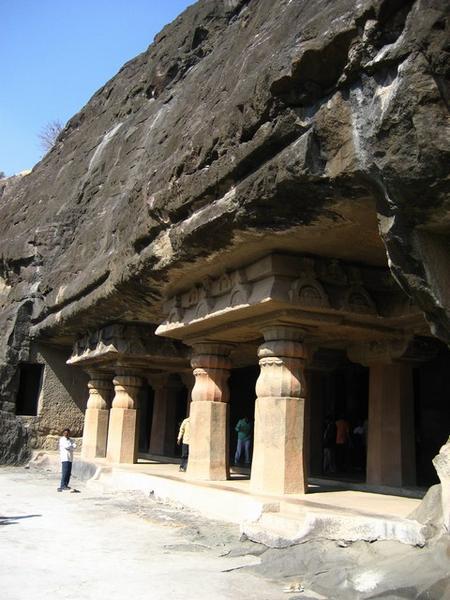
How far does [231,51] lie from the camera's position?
22.1ft

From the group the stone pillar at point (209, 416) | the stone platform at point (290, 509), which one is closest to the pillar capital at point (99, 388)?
the stone platform at point (290, 509)

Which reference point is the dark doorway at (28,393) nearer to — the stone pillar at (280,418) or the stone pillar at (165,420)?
the stone pillar at (165,420)

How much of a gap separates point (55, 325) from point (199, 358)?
4330 millimetres

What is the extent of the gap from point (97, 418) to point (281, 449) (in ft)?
21.5

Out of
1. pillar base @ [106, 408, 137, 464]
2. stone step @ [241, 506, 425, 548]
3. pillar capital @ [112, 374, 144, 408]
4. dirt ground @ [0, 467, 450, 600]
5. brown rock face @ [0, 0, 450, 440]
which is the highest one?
brown rock face @ [0, 0, 450, 440]

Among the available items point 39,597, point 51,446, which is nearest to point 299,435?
point 39,597

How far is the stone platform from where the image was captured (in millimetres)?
4137

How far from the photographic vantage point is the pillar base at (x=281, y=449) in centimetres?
621

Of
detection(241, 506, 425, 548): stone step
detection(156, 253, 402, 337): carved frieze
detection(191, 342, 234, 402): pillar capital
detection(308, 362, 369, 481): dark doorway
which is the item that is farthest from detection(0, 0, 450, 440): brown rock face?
detection(308, 362, 369, 481): dark doorway

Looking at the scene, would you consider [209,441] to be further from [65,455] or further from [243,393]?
[243,393]

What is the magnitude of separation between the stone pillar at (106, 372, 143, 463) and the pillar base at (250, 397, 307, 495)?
15.0 ft

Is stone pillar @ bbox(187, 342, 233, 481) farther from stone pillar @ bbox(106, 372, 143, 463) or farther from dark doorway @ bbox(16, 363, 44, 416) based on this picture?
dark doorway @ bbox(16, 363, 44, 416)

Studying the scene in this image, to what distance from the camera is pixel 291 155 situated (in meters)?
4.32

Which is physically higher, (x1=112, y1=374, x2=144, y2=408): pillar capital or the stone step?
(x1=112, y1=374, x2=144, y2=408): pillar capital
